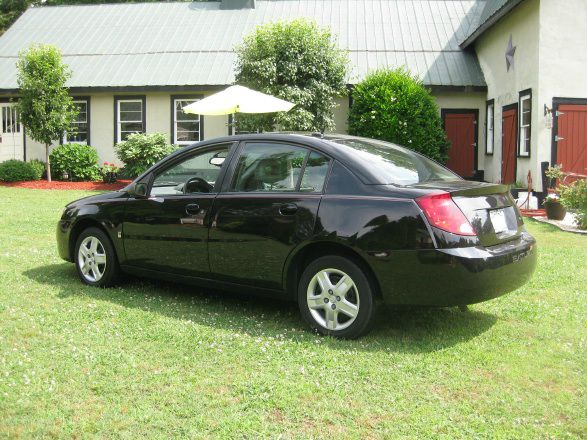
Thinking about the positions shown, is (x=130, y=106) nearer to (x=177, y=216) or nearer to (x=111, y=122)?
(x=111, y=122)

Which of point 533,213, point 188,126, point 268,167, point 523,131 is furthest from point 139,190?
point 188,126

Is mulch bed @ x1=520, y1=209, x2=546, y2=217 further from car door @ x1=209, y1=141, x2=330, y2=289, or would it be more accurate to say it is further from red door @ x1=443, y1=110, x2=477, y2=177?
car door @ x1=209, y1=141, x2=330, y2=289

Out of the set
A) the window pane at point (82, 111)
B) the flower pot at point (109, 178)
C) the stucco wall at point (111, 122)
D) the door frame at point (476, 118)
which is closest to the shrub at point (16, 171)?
the stucco wall at point (111, 122)

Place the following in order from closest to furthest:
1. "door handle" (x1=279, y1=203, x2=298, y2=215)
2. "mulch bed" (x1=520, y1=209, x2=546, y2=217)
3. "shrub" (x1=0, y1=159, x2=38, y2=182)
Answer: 1. "door handle" (x1=279, y1=203, x2=298, y2=215)
2. "mulch bed" (x1=520, y1=209, x2=546, y2=217)
3. "shrub" (x1=0, y1=159, x2=38, y2=182)

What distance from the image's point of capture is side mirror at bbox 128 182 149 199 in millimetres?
5988

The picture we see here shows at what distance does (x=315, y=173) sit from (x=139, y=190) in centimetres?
187

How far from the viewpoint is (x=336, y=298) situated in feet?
15.5

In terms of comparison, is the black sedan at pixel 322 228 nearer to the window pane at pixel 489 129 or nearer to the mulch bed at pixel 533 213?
the mulch bed at pixel 533 213

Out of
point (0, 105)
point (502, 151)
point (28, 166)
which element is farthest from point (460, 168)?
point (0, 105)

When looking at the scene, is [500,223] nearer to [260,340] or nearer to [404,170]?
[404,170]

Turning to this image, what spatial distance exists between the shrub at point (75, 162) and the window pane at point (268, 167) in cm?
1616

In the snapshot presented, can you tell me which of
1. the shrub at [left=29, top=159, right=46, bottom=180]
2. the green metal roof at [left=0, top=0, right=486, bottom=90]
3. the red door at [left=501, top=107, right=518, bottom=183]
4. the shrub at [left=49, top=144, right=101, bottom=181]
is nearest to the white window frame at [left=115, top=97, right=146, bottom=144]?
the green metal roof at [left=0, top=0, right=486, bottom=90]

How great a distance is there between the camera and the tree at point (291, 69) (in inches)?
675

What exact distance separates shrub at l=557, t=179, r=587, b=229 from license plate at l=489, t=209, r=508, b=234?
21.4 feet
